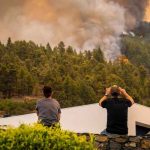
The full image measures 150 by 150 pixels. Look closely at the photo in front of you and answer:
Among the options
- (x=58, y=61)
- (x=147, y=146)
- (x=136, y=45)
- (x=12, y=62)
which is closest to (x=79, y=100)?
(x=12, y=62)

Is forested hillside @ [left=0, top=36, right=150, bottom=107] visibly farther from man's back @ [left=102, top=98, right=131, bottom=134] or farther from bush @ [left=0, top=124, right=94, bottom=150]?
bush @ [left=0, top=124, right=94, bottom=150]

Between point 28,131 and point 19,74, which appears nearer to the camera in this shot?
point 28,131

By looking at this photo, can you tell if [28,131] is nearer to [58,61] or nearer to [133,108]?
[133,108]

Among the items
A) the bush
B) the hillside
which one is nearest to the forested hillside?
the hillside

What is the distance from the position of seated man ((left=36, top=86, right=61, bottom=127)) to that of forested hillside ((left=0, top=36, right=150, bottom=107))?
8192cm

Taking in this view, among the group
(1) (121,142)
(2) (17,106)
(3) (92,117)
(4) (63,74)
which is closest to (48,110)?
(1) (121,142)

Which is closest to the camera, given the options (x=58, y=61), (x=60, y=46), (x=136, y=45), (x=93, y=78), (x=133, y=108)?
(x=133, y=108)

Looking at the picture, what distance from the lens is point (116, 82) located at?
4299 inches

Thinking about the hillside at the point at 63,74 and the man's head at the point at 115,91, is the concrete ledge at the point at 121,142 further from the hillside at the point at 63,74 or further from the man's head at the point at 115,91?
the hillside at the point at 63,74

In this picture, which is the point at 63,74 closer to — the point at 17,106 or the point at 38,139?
the point at 17,106

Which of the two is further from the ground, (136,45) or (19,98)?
(136,45)

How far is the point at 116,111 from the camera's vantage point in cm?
1085

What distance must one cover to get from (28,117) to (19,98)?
89.0 meters

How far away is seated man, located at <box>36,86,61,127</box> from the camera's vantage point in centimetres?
1077
